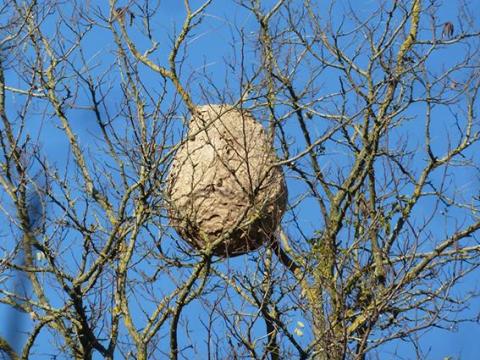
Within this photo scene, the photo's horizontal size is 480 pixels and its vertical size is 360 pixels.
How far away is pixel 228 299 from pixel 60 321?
121 centimetres

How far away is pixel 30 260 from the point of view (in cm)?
653

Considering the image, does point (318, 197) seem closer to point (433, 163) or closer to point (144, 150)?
point (433, 163)

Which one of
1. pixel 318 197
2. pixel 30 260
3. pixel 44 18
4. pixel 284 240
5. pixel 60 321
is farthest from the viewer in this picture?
pixel 284 240

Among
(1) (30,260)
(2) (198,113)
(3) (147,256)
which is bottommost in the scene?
(1) (30,260)

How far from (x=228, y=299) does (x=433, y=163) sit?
8.78ft

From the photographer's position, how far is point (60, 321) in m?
7.58

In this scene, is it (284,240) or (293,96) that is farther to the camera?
(284,240)

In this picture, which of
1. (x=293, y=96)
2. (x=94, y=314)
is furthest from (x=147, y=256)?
(x=293, y=96)

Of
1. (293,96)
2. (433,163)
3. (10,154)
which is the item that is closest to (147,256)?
(10,154)

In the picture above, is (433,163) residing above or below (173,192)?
above

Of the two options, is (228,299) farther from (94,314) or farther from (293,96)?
(293,96)

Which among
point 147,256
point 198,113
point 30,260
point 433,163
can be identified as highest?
point 433,163

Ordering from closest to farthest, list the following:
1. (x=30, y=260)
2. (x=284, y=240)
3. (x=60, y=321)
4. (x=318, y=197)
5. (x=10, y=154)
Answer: (x=30, y=260), (x=10, y=154), (x=60, y=321), (x=318, y=197), (x=284, y=240)

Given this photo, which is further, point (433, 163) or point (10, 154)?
A: point (433, 163)
